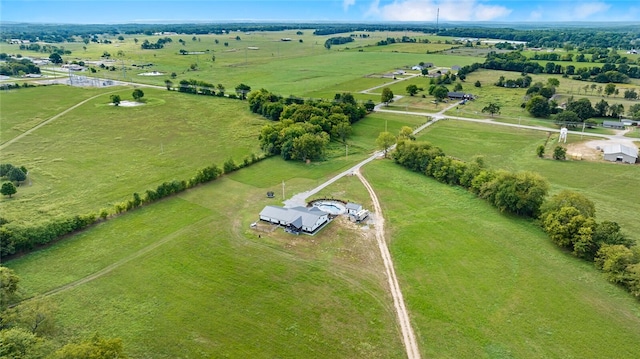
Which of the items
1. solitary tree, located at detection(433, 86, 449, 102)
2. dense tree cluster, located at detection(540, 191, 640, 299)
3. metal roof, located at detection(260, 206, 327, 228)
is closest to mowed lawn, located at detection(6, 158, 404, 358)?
metal roof, located at detection(260, 206, 327, 228)

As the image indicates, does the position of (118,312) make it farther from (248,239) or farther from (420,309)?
A: (420,309)

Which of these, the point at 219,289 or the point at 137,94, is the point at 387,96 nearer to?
the point at 137,94

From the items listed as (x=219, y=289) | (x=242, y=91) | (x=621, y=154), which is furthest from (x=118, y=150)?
(x=621, y=154)

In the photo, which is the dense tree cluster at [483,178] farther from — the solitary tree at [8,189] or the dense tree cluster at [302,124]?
the solitary tree at [8,189]

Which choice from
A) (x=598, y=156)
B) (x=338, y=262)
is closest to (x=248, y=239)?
(x=338, y=262)

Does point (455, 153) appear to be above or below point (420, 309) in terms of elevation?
above

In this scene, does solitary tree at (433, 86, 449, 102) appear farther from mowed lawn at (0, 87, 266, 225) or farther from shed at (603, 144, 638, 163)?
mowed lawn at (0, 87, 266, 225)
